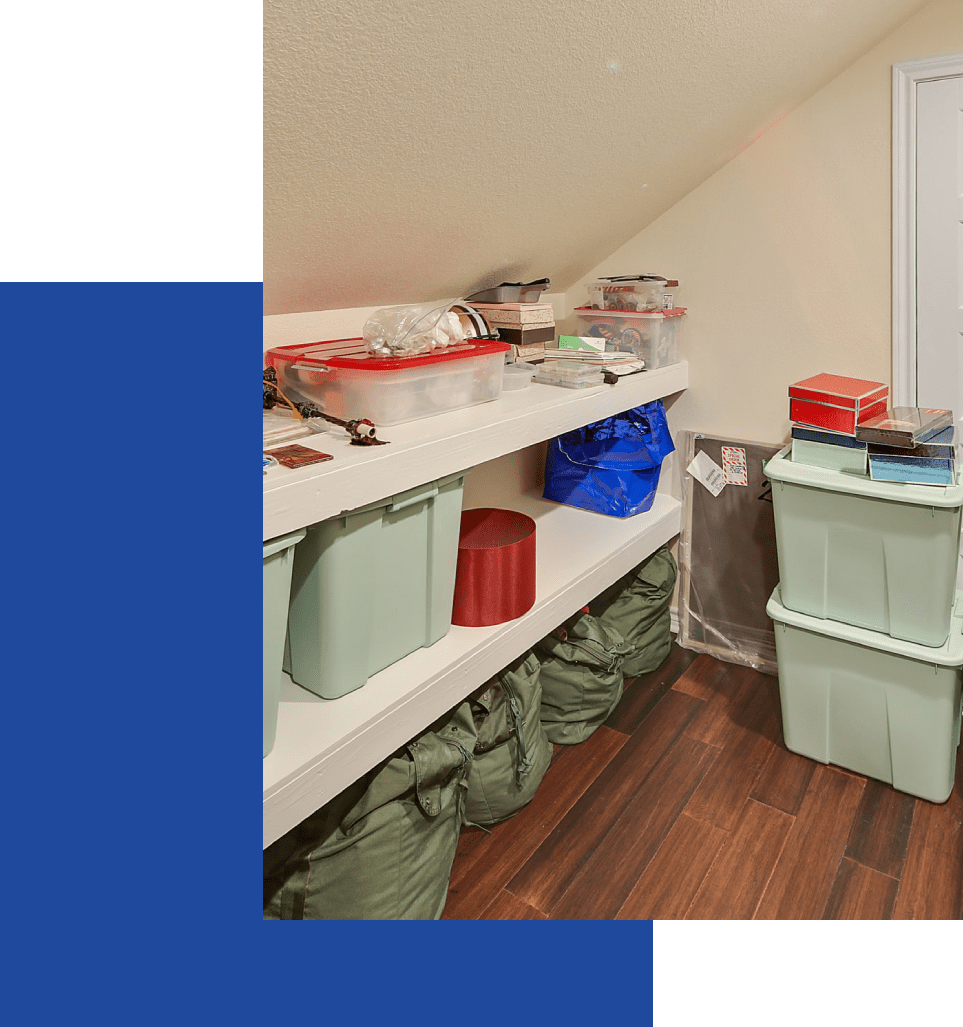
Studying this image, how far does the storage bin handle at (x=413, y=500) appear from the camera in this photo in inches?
56.3

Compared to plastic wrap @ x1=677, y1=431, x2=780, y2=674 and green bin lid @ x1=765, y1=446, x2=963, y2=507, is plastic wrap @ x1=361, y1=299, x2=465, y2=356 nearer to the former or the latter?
green bin lid @ x1=765, y1=446, x2=963, y2=507

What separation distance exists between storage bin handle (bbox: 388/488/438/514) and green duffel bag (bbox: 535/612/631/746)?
0.78 m

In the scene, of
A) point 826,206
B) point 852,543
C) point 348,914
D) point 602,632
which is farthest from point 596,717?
point 826,206

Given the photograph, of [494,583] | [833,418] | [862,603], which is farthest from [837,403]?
[494,583]

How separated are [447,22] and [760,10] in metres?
0.78

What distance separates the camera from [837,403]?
1.94 metres

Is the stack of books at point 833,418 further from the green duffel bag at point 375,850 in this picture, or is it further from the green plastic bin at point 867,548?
the green duffel bag at point 375,850

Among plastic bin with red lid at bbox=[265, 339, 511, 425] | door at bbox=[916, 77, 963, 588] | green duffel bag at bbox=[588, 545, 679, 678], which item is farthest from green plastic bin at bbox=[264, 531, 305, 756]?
door at bbox=[916, 77, 963, 588]

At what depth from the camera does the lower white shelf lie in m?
1.29

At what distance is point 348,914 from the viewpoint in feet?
4.70

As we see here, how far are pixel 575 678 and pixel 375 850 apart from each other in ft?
2.85

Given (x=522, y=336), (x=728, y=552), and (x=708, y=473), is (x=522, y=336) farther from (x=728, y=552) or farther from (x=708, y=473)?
(x=728, y=552)

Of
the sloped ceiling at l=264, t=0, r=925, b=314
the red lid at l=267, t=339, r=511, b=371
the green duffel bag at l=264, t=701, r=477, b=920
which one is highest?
the sloped ceiling at l=264, t=0, r=925, b=314

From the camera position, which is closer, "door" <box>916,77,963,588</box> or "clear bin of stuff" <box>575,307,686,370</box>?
"door" <box>916,77,963,588</box>
